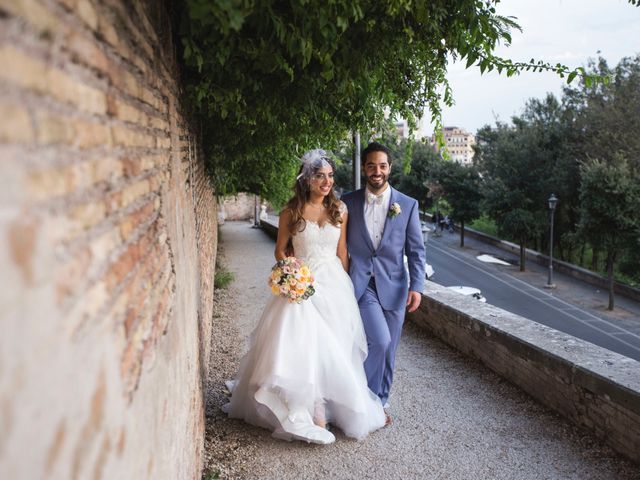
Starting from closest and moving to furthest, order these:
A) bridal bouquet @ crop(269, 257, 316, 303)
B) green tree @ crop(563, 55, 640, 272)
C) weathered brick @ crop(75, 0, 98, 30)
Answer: weathered brick @ crop(75, 0, 98, 30) → bridal bouquet @ crop(269, 257, 316, 303) → green tree @ crop(563, 55, 640, 272)

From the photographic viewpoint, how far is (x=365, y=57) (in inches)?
149

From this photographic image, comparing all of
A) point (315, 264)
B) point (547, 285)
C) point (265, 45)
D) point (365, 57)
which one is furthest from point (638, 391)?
point (547, 285)

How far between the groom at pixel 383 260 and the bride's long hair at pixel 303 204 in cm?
21

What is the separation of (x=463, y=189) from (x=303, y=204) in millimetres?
30494

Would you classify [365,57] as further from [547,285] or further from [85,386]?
[547,285]

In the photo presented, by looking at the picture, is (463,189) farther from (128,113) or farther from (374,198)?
(128,113)

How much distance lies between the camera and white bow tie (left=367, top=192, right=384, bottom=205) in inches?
193

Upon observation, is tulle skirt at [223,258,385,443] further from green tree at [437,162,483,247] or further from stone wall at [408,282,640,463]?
green tree at [437,162,483,247]

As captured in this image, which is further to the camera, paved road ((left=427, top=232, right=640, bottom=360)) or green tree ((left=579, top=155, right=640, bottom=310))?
green tree ((left=579, top=155, right=640, bottom=310))

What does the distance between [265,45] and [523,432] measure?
3.54m

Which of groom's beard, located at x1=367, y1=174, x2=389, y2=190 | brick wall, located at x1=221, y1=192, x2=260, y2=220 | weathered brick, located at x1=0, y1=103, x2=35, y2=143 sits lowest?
brick wall, located at x1=221, y1=192, x2=260, y2=220

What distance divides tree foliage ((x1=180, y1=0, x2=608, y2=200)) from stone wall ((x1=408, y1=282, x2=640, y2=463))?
7.29 ft

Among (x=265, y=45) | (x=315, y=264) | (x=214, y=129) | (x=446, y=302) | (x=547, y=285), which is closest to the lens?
(x=265, y=45)

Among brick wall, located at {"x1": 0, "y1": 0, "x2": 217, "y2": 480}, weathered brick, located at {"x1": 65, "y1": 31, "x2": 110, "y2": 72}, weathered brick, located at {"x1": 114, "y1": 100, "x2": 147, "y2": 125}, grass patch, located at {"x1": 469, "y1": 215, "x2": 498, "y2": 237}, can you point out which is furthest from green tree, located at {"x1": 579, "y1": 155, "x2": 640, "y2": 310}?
weathered brick, located at {"x1": 65, "y1": 31, "x2": 110, "y2": 72}
